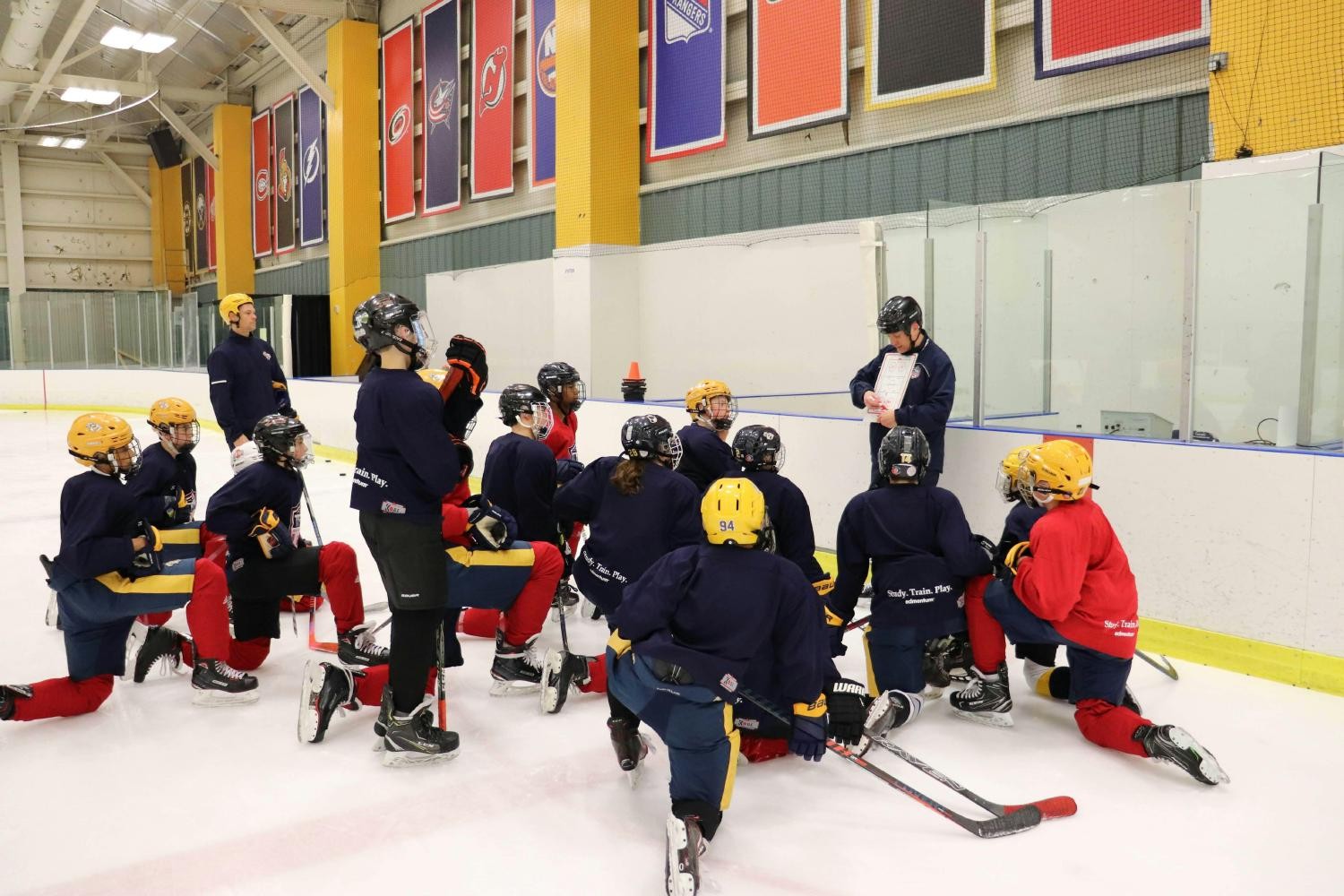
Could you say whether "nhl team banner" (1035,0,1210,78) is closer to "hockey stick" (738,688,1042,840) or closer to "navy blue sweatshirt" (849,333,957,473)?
"navy blue sweatshirt" (849,333,957,473)

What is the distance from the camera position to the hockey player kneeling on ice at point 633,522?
3.71 metres

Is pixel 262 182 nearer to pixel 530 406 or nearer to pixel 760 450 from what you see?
pixel 530 406

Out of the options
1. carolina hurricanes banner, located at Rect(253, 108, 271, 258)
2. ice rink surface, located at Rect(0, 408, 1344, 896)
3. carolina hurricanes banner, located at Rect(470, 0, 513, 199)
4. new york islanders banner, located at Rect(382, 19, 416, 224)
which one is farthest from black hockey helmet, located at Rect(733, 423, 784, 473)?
carolina hurricanes banner, located at Rect(253, 108, 271, 258)

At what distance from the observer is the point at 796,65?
939cm

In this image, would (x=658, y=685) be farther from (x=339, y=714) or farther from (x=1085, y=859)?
(x=339, y=714)

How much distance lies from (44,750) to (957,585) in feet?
10.5

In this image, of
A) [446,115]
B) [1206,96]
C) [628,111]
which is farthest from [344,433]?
[1206,96]

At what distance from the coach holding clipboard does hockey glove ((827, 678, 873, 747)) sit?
2155 millimetres

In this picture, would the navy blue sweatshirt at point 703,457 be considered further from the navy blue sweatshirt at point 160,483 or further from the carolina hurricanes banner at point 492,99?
the carolina hurricanes banner at point 492,99

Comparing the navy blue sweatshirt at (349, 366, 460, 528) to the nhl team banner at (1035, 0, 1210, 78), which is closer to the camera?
the navy blue sweatshirt at (349, 366, 460, 528)

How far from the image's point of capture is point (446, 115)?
14977mm

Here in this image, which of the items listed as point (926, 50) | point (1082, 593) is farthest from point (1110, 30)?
point (1082, 593)

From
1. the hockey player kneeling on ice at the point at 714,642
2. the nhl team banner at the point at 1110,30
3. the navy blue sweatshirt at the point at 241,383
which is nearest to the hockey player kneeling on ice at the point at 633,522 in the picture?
the hockey player kneeling on ice at the point at 714,642

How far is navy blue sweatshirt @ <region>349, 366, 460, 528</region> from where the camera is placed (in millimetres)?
3055
